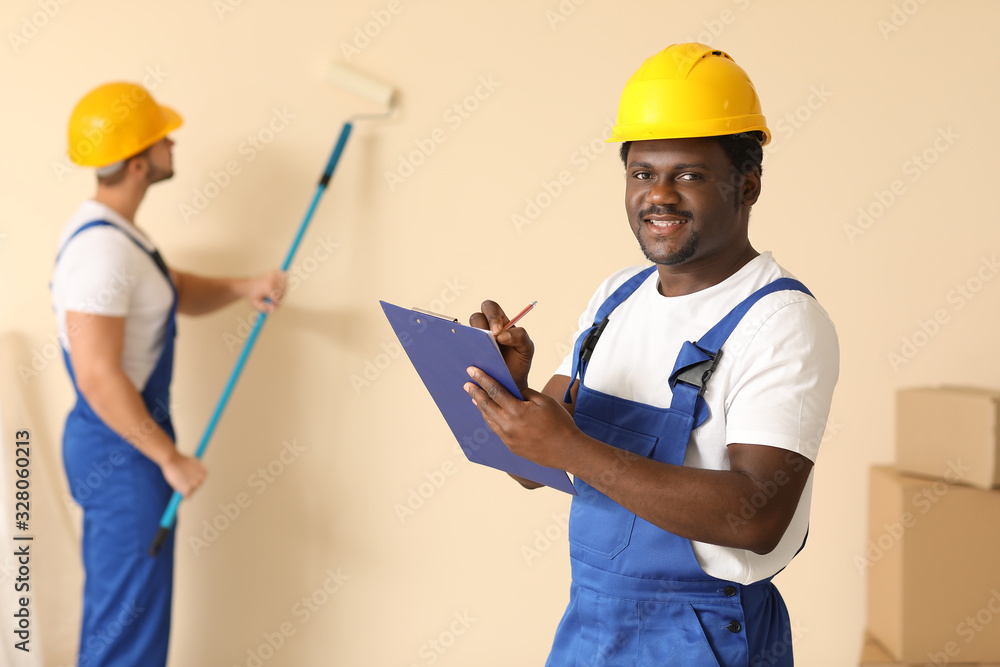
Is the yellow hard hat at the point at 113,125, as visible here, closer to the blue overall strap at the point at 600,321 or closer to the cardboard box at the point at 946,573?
the blue overall strap at the point at 600,321

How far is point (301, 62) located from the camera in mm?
2215

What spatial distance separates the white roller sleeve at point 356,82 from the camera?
2156mm

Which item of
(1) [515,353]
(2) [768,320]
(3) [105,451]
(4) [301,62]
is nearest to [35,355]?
(3) [105,451]

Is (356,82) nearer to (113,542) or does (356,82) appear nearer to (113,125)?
(113,125)

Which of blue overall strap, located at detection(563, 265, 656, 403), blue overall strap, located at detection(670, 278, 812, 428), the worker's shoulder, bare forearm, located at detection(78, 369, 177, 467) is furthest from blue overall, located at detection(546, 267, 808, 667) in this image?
bare forearm, located at detection(78, 369, 177, 467)

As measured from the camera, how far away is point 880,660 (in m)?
2.04

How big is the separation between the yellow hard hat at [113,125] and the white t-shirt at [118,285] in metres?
0.13

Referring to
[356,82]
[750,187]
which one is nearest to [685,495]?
[750,187]

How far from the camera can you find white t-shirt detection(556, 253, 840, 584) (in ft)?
2.96

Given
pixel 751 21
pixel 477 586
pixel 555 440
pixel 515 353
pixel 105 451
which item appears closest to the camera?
pixel 555 440

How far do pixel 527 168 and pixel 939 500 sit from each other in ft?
4.40

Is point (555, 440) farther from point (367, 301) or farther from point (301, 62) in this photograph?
point (301, 62)

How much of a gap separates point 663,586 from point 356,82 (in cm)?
163

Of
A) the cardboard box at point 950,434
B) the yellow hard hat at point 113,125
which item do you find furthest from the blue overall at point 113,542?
the cardboard box at point 950,434
